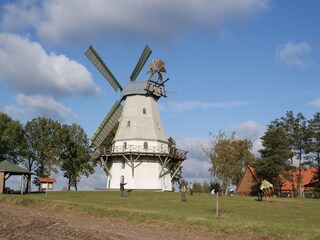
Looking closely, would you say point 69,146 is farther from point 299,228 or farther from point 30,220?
point 299,228

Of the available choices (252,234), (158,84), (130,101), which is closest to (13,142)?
(130,101)

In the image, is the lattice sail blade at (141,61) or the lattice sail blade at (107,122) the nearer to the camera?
the lattice sail blade at (107,122)

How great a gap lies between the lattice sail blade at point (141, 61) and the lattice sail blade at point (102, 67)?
245cm

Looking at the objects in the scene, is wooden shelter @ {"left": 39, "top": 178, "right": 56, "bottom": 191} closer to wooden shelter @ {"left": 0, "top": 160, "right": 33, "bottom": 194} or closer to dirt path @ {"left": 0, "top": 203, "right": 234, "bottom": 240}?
wooden shelter @ {"left": 0, "top": 160, "right": 33, "bottom": 194}

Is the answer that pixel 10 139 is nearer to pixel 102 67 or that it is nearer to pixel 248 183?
pixel 102 67

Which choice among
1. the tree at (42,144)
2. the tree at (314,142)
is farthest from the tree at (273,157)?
the tree at (42,144)

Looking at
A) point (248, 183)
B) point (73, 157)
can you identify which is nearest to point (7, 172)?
point (73, 157)

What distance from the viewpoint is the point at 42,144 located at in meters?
58.6

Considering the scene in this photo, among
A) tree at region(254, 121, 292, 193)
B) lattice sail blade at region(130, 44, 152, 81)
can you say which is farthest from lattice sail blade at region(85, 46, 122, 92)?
tree at region(254, 121, 292, 193)

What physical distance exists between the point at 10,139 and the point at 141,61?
861 inches

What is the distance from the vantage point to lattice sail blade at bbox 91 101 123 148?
176 ft

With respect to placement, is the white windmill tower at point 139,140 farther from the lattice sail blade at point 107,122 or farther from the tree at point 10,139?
the tree at point 10,139

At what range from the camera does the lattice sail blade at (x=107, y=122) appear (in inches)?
2114

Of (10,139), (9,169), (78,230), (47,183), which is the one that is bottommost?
(78,230)
